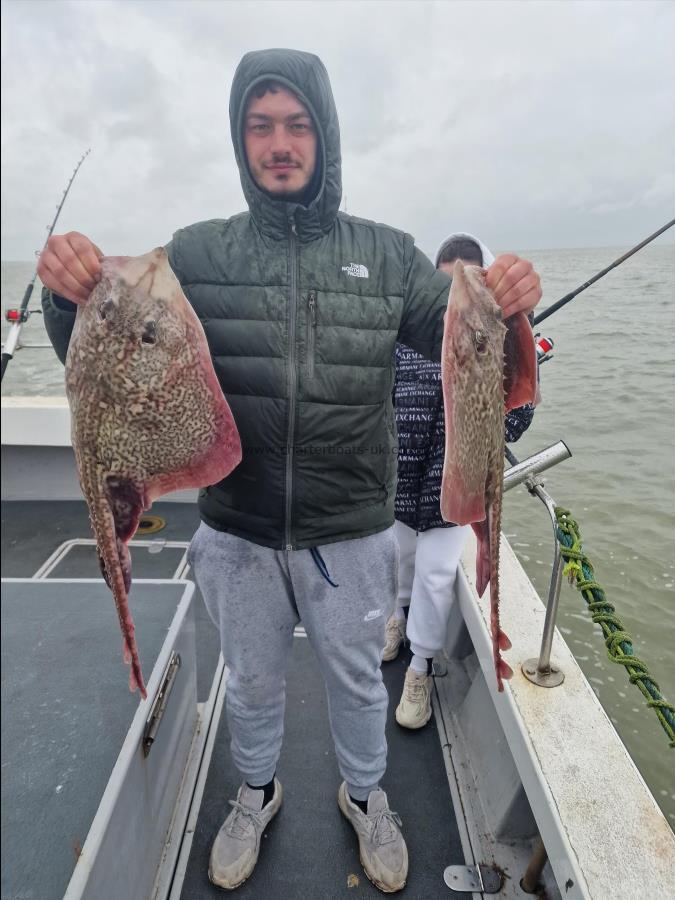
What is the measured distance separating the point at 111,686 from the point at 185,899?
3.07 ft

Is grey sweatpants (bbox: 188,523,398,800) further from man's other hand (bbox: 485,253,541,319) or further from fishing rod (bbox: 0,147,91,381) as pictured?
fishing rod (bbox: 0,147,91,381)

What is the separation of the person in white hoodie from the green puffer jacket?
0.84 metres

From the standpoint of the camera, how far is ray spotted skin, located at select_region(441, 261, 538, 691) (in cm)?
154

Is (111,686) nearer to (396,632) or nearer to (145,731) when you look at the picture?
(145,731)

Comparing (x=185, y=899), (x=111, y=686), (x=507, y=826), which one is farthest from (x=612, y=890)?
(x=111, y=686)

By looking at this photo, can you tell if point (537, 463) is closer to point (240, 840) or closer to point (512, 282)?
point (512, 282)

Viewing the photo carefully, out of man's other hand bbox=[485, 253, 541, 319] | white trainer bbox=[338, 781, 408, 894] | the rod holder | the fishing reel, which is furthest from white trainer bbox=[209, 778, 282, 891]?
the fishing reel

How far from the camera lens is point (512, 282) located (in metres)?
1.59

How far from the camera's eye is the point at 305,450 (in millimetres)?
1841

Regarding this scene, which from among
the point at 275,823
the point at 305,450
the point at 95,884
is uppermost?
the point at 305,450

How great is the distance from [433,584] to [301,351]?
174cm

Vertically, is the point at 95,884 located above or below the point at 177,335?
below

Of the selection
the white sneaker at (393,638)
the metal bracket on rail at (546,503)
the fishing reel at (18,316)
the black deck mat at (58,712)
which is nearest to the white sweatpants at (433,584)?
the white sneaker at (393,638)

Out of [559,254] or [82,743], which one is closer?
[82,743]
